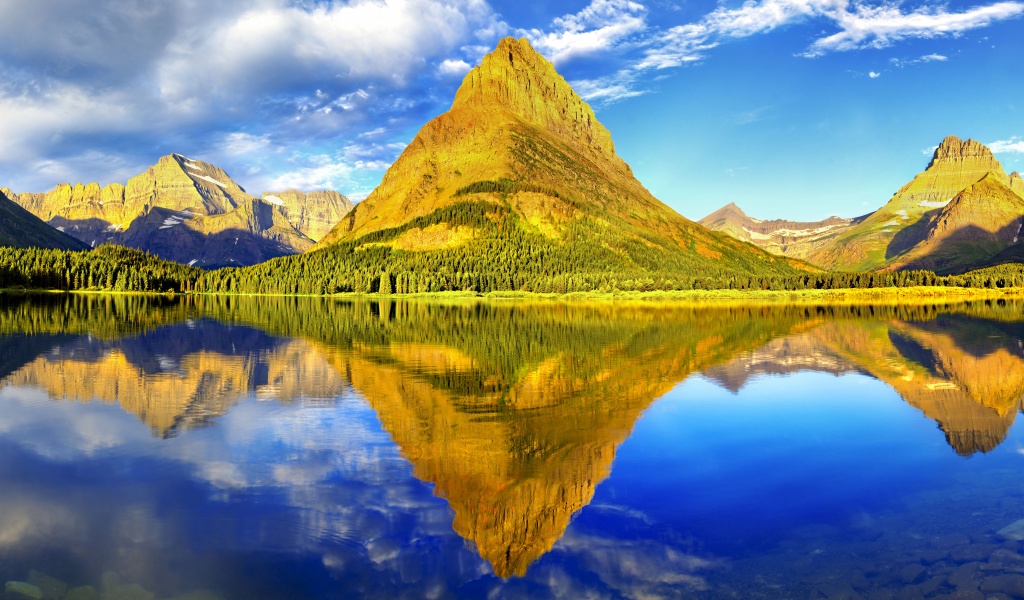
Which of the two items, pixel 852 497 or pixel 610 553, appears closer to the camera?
pixel 610 553

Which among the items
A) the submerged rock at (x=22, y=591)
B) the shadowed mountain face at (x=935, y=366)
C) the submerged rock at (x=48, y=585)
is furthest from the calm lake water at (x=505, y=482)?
the shadowed mountain face at (x=935, y=366)

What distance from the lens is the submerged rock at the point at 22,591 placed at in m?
12.8

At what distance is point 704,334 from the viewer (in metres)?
78.6

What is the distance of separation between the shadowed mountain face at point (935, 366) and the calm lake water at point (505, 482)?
0.46m

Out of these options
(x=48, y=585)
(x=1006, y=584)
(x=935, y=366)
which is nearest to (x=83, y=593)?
(x=48, y=585)

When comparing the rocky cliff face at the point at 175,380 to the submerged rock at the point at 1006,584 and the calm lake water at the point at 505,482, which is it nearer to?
the calm lake water at the point at 505,482

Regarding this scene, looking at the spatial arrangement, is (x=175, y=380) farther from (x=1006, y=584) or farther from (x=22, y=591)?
(x=1006, y=584)

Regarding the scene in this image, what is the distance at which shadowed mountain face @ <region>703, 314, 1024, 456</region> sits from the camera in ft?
103

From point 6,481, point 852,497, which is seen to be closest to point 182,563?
point 6,481

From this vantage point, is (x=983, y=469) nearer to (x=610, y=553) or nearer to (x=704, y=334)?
(x=610, y=553)

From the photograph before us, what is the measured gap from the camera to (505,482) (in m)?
20.4

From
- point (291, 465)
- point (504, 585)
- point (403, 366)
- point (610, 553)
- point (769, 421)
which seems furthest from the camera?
point (403, 366)

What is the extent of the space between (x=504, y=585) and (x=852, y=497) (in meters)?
12.8

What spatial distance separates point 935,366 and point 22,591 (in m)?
58.1
